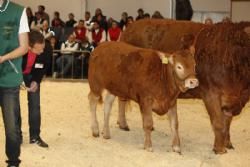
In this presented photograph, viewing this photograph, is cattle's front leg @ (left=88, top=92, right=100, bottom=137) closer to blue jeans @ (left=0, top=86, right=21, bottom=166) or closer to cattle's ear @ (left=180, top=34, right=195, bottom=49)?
cattle's ear @ (left=180, top=34, right=195, bottom=49)

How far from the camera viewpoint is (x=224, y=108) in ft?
23.7

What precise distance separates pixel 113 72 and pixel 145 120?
0.81 m

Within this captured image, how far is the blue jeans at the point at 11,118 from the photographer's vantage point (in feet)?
17.6

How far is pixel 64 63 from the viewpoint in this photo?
15.5m

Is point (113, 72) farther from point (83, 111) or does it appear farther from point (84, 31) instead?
point (84, 31)

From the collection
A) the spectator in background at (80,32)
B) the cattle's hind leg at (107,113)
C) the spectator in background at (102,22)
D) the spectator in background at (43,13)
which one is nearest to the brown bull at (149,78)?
the cattle's hind leg at (107,113)

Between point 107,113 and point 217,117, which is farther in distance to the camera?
point 107,113

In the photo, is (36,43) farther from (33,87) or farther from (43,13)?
(43,13)

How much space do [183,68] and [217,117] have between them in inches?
34.4

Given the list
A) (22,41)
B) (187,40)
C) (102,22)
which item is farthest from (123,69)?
(102,22)

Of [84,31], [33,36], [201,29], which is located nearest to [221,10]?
[84,31]

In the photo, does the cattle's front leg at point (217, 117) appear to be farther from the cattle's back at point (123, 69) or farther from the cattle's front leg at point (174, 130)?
the cattle's back at point (123, 69)

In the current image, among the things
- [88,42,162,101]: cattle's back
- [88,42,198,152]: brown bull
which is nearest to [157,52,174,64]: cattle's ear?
[88,42,198,152]: brown bull

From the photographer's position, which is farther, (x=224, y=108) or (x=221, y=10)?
(x=221, y=10)
